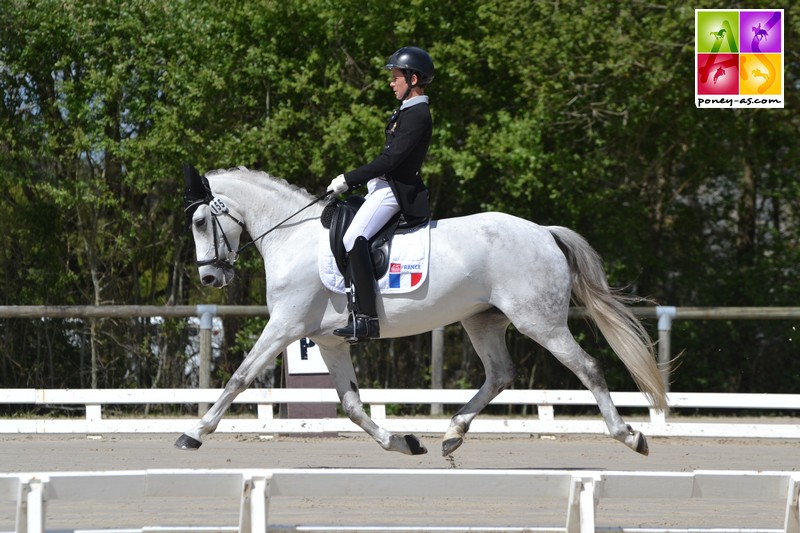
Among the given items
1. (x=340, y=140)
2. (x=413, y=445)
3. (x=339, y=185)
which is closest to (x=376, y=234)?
(x=339, y=185)

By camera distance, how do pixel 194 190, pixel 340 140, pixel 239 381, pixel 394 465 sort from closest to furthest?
pixel 239 381, pixel 194 190, pixel 394 465, pixel 340 140

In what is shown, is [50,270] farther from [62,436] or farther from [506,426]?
[506,426]

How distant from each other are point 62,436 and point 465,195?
630cm

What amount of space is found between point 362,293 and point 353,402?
798mm

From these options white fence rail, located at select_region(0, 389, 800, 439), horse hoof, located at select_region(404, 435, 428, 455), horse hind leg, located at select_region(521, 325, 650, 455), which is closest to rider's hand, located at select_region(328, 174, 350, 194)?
horse hind leg, located at select_region(521, 325, 650, 455)

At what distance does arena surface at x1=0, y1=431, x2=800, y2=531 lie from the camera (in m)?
5.71

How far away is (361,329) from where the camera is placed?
Result: 6887mm

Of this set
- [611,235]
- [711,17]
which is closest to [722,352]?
[611,235]

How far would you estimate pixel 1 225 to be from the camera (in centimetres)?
1442

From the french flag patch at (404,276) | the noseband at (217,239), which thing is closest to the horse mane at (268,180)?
the noseband at (217,239)

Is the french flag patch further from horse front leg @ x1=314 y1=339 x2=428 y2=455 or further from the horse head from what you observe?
the horse head

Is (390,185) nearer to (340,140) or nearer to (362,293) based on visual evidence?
(362,293)

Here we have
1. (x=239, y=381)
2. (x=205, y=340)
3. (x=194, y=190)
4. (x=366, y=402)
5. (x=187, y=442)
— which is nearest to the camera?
(x=187, y=442)

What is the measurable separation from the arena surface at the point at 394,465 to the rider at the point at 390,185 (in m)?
1.20
